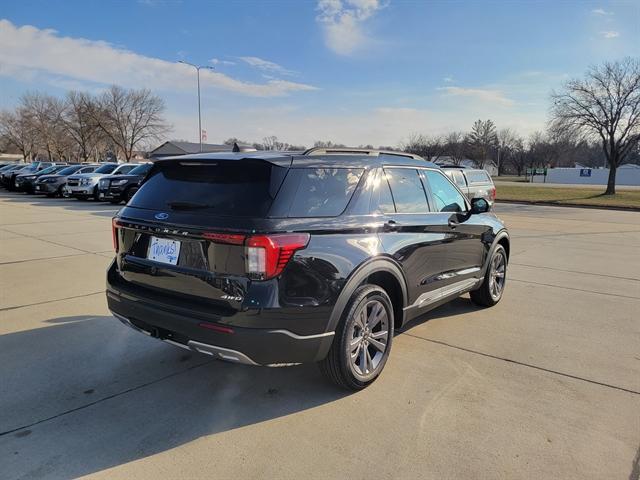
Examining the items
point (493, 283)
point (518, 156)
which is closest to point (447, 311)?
point (493, 283)

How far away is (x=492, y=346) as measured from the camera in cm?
452

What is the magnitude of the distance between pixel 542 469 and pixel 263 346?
1769 mm

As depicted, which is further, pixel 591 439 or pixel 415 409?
pixel 415 409

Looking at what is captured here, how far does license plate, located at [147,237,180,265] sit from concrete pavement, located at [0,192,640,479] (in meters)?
1.03

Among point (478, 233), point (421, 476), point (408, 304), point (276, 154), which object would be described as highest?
point (276, 154)

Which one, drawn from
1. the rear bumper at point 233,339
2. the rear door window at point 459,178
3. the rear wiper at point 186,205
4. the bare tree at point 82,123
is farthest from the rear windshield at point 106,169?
the bare tree at point 82,123

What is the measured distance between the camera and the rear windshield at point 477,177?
15.1 m

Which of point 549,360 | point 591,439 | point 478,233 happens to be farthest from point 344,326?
point 478,233

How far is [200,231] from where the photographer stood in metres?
3.03

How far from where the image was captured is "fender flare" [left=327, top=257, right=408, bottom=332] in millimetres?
3230

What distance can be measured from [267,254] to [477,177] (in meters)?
13.9

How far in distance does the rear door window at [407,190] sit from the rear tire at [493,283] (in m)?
1.72

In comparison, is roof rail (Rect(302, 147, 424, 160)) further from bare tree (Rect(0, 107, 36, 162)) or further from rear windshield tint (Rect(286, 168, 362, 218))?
bare tree (Rect(0, 107, 36, 162))

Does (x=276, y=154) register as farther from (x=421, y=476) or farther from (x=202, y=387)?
(x=421, y=476)
